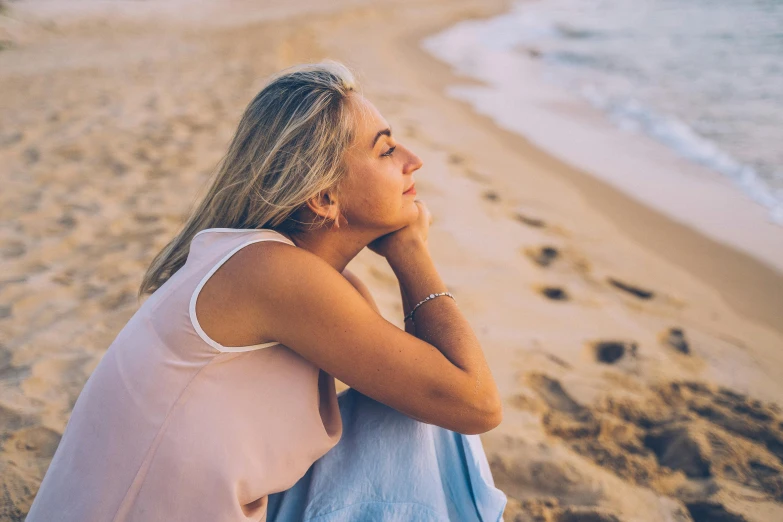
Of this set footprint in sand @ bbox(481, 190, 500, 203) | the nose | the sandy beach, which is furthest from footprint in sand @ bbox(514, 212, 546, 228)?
the nose

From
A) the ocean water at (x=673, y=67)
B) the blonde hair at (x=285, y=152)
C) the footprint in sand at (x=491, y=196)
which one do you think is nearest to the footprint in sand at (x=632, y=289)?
the footprint in sand at (x=491, y=196)

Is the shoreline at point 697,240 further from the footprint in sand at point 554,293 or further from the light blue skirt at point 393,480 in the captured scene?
the light blue skirt at point 393,480

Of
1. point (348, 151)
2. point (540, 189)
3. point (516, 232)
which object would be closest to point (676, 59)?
point (540, 189)

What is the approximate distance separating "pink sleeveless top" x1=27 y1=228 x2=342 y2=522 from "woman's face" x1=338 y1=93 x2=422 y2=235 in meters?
0.30

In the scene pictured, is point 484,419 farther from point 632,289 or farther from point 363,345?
point 632,289

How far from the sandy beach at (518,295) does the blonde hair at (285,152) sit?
3.98ft

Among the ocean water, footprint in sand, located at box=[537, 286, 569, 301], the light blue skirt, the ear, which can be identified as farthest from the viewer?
the ocean water

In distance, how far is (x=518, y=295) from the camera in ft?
11.1

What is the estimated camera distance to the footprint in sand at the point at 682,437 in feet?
7.35

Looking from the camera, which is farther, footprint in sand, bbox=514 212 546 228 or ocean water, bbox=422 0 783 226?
ocean water, bbox=422 0 783 226

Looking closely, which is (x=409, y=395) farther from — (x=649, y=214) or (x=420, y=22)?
(x=420, y=22)

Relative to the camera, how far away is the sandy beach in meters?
2.26

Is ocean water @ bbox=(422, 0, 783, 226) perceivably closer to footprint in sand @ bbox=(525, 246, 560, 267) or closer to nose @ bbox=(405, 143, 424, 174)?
footprint in sand @ bbox=(525, 246, 560, 267)

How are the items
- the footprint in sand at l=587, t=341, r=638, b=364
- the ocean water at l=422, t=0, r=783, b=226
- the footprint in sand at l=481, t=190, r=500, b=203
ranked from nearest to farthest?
the footprint in sand at l=587, t=341, r=638, b=364 → the footprint in sand at l=481, t=190, r=500, b=203 → the ocean water at l=422, t=0, r=783, b=226
